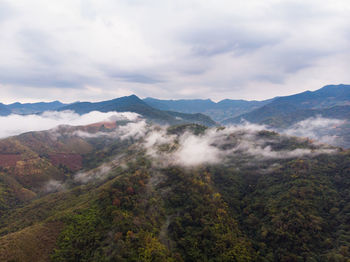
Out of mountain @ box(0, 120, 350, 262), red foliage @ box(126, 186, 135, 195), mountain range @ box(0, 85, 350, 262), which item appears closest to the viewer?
mountain range @ box(0, 85, 350, 262)

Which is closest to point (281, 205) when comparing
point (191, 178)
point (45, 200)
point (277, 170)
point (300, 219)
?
point (300, 219)

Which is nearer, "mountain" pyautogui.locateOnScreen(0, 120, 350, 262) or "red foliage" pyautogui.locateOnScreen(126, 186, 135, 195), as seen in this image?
"mountain" pyautogui.locateOnScreen(0, 120, 350, 262)

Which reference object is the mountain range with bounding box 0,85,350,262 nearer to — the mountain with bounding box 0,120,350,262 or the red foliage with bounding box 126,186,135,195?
the mountain with bounding box 0,120,350,262

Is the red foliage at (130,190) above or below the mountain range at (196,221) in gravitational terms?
above

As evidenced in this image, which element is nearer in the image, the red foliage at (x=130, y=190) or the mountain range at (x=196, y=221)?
the mountain range at (x=196, y=221)

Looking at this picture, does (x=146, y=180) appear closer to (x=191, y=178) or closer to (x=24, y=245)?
(x=191, y=178)

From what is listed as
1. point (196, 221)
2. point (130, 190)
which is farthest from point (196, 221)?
point (130, 190)

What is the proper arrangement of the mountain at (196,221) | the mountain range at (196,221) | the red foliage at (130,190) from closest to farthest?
1. the mountain range at (196,221)
2. the mountain at (196,221)
3. the red foliage at (130,190)

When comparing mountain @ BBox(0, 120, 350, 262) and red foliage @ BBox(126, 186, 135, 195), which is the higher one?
red foliage @ BBox(126, 186, 135, 195)

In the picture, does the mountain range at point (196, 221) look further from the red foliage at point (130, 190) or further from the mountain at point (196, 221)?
the red foliage at point (130, 190)

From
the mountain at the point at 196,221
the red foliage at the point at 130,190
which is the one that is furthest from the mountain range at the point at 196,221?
the red foliage at the point at 130,190

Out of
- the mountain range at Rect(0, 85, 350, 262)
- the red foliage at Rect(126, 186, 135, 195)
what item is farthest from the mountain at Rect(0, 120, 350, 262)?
the red foliage at Rect(126, 186, 135, 195)
